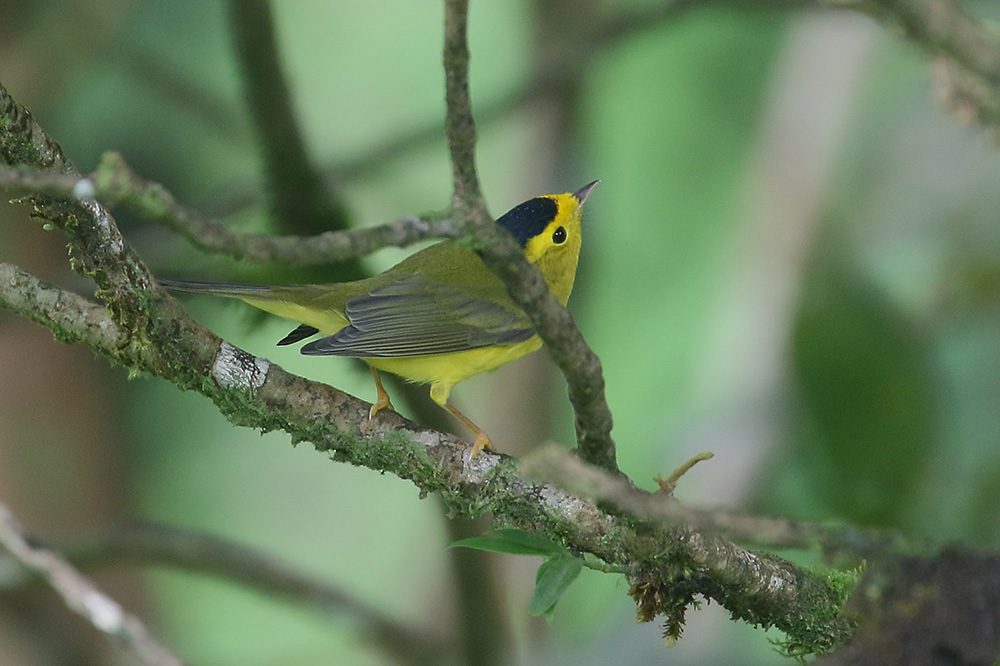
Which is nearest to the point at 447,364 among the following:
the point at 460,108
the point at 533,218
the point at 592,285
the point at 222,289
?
the point at 533,218

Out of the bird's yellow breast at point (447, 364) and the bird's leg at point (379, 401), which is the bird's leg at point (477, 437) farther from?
the bird's leg at point (379, 401)

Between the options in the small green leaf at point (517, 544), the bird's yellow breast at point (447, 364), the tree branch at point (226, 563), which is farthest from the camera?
the tree branch at point (226, 563)

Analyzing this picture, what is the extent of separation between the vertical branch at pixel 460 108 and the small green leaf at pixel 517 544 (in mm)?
709

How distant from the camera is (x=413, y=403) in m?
3.53

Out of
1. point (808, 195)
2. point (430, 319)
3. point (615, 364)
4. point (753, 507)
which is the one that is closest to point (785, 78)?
point (808, 195)

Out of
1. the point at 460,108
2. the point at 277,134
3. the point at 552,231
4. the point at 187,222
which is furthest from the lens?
the point at 552,231

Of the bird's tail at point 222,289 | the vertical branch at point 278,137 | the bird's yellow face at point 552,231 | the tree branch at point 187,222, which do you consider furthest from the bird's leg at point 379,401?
the tree branch at point 187,222

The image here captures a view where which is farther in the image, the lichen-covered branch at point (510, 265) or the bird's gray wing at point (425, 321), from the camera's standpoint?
the bird's gray wing at point (425, 321)

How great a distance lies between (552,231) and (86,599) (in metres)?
2.02

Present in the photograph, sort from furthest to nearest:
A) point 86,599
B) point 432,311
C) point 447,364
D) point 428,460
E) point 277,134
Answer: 1. point 277,134
2. point 432,311
3. point 447,364
4. point 86,599
5. point 428,460

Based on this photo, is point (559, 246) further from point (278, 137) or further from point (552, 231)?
point (278, 137)

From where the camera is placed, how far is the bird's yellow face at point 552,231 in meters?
3.68

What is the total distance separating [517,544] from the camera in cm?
195

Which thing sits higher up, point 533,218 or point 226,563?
point 533,218
